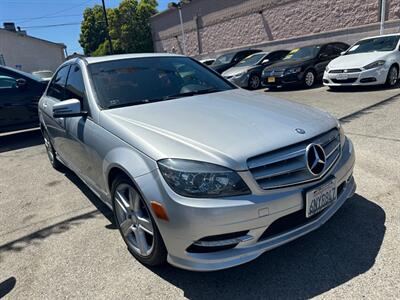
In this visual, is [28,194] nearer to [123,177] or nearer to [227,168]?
[123,177]

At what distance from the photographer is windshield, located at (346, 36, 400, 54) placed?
928 cm

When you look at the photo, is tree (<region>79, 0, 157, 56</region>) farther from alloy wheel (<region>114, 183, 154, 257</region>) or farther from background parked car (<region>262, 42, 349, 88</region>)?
alloy wheel (<region>114, 183, 154, 257</region>)

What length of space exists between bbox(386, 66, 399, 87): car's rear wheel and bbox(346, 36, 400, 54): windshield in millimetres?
639

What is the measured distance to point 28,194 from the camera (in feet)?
14.5

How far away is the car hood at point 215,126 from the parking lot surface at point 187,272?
864 mm

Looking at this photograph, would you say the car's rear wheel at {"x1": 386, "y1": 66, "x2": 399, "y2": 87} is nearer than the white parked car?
No

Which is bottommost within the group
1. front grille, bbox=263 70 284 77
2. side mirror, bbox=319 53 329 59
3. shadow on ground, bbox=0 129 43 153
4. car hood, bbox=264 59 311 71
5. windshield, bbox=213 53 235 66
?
→ shadow on ground, bbox=0 129 43 153

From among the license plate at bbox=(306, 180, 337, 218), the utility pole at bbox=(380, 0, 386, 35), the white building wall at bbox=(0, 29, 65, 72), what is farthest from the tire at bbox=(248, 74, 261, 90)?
the white building wall at bbox=(0, 29, 65, 72)

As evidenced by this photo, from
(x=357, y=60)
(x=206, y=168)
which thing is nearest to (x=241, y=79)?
(x=357, y=60)

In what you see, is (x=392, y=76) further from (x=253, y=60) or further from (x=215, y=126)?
(x=215, y=126)

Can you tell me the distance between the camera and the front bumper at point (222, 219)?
80.7 inches

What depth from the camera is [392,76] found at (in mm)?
8852

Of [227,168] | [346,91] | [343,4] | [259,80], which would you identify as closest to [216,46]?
[343,4]

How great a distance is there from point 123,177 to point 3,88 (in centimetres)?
586
